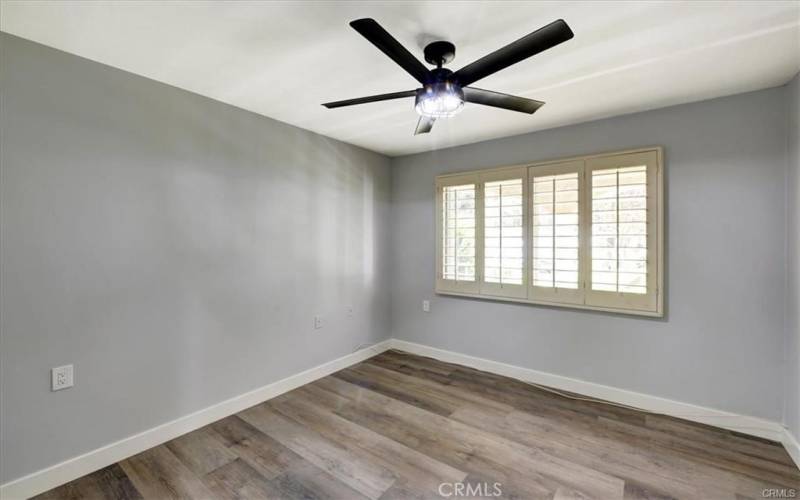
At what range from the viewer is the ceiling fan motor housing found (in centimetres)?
175

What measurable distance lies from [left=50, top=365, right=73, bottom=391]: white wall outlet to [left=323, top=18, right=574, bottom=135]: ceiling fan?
205 centimetres

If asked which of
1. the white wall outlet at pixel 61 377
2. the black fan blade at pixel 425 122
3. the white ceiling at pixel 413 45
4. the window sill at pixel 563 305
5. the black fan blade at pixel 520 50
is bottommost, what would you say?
the white wall outlet at pixel 61 377

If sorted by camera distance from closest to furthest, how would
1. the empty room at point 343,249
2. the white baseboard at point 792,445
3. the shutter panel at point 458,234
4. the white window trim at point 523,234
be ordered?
1. the empty room at point 343,249
2. the white baseboard at point 792,445
3. the white window trim at point 523,234
4. the shutter panel at point 458,234

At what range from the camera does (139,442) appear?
2.14 metres

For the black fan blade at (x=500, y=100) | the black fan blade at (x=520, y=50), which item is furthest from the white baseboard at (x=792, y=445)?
the black fan blade at (x=520, y=50)

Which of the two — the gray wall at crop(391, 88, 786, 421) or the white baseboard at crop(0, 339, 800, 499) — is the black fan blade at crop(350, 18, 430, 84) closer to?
the gray wall at crop(391, 88, 786, 421)

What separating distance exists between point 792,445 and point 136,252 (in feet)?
13.6

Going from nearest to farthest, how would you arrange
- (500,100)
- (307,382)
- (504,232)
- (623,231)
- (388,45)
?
(388,45), (500,100), (623,231), (307,382), (504,232)

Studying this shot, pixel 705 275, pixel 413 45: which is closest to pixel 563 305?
pixel 705 275

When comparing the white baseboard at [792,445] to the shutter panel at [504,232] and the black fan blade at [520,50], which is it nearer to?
the shutter panel at [504,232]

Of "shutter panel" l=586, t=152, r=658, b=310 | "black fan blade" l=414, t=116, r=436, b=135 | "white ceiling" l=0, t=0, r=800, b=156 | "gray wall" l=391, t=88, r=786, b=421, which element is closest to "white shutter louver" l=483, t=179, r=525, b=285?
"gray wall" l=391, t=88, r=786, b=421

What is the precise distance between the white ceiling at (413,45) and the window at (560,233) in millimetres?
579

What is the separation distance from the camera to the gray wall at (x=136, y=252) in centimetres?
178

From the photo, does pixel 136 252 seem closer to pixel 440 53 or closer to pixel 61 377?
pixel 61 377
